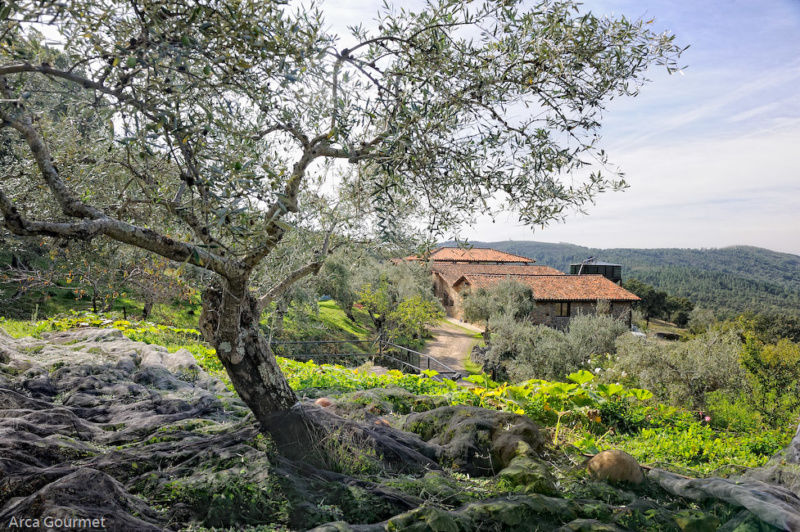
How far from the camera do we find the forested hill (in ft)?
247

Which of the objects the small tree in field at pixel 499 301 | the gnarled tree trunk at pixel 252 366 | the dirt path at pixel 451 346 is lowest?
the dirt path at pixel 451 346

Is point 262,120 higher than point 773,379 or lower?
higher

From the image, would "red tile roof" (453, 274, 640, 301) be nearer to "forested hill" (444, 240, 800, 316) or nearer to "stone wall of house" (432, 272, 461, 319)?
"stone wall of house" (432, 272, 461, 319)

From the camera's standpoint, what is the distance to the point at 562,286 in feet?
126

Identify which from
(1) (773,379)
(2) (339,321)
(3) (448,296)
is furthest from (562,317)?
(1) (773,379)

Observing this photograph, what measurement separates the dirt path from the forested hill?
27.9 meters

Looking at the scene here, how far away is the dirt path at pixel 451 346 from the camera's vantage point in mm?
28094

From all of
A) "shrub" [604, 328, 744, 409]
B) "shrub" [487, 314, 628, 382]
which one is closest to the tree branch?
"shrub" [604, 328, 744, 409]

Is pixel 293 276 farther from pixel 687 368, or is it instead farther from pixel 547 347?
pixel 547 347

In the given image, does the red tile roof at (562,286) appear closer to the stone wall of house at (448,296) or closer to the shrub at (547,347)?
the stone wall of house at (448,296)

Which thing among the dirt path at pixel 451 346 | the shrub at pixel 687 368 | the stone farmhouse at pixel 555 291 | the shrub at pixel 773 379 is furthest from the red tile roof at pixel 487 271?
Answer: the shrub at pixel 773 379

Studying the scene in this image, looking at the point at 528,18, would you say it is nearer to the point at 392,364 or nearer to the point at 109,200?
the point at 109,200

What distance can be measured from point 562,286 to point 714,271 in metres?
82.6

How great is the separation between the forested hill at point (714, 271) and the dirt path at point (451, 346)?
91.5 feet
